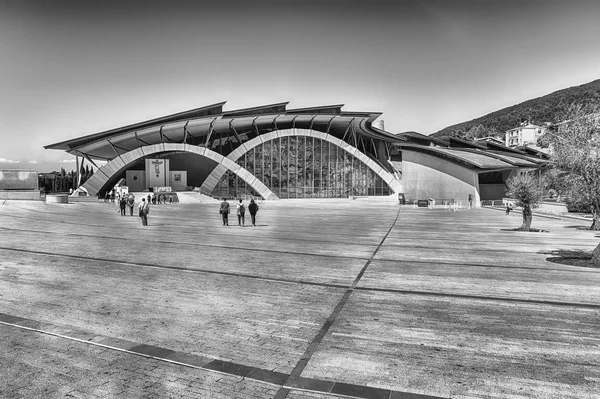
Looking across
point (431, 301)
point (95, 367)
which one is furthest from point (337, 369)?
point (431, 301)

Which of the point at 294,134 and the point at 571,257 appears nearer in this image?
the point at 571,257

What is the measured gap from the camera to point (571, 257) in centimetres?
1359

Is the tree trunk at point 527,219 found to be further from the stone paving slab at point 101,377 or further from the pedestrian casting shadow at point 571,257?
the stone paving slab at point 101,377

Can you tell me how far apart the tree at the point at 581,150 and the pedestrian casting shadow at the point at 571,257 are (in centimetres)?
37

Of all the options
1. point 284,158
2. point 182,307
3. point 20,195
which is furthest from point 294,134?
point 182,307

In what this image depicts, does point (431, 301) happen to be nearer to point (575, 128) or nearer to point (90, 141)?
point (575, 128)

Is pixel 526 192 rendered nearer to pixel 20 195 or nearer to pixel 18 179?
pixel 20 195

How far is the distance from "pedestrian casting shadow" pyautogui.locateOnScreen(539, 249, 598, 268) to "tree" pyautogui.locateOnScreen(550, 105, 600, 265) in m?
0.37

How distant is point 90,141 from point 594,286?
62.8 metres

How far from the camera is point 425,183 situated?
53844mm

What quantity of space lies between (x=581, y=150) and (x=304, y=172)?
58.4 m

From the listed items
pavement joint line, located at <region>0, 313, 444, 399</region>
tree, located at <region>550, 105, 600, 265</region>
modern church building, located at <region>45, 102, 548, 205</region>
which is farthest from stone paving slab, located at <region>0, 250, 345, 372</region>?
modern church building, located at <region>45, 102, 548, 205</region>

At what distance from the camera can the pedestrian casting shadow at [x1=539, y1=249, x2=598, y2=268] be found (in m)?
12.5

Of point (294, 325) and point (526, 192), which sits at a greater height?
point (526, 192)
